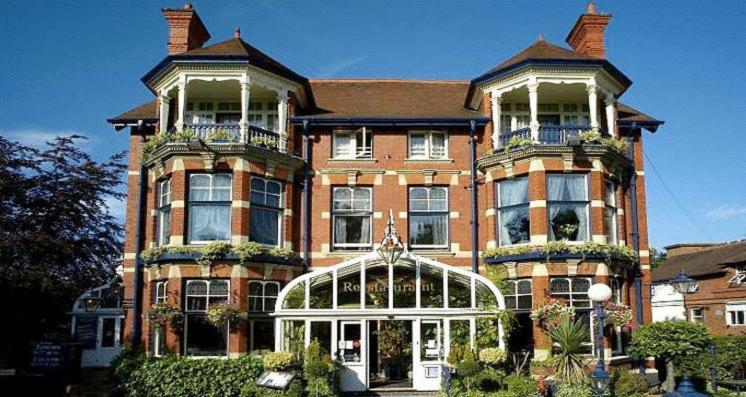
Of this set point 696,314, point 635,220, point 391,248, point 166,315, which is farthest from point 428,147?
point 696,314

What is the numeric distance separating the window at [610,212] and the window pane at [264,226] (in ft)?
33.4

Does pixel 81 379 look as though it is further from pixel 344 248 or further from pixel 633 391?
pixel 633 391

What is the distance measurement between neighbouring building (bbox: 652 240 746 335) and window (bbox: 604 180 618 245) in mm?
11721

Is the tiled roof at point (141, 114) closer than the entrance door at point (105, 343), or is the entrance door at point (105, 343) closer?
the tiled roof at point (141, 114)

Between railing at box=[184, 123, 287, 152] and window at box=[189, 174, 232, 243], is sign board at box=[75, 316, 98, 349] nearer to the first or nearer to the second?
window at box=[189, 174, 232, 243]

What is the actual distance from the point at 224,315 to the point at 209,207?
338 centimetres

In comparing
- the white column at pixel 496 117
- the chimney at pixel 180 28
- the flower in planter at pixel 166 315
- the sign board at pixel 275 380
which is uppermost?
the chimney at pixel 180 28

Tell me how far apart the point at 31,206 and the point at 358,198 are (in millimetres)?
9894

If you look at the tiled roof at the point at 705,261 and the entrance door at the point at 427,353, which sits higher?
the tiled roof at the point at 705,261

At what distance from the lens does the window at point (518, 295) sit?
20047 mm

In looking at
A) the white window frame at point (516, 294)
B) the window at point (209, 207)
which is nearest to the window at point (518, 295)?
the white window frame at point (516, 294)

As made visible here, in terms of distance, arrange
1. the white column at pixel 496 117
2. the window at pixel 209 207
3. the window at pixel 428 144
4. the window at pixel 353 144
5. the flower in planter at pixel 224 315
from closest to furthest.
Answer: the flower in planter at pixel 224 315 < the window at pixel 209 207 < the white column at pixel 496 117 < the window at pixel 353 144 < the window at pixel 428 144

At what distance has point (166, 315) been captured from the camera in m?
18.9

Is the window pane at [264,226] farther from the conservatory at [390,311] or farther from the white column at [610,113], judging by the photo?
the white column at [610,113]
